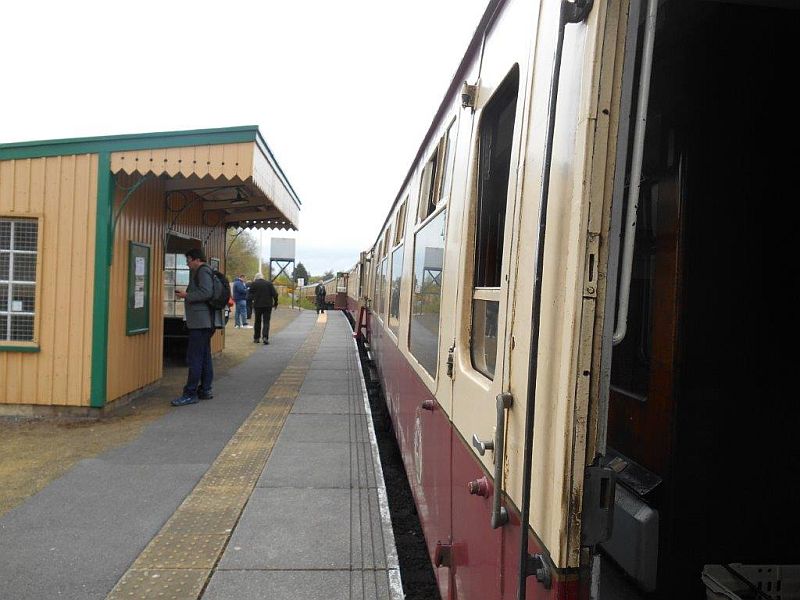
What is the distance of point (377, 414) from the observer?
8664mm

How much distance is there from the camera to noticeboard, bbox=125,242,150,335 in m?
7.31

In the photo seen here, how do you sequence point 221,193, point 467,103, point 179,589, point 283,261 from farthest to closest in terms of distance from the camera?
point 283,261
point 221,193
point 179,589
point 467,103

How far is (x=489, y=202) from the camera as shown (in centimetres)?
223

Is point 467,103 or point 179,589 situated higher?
point 467,103

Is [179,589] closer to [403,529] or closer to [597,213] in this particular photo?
[403,529]

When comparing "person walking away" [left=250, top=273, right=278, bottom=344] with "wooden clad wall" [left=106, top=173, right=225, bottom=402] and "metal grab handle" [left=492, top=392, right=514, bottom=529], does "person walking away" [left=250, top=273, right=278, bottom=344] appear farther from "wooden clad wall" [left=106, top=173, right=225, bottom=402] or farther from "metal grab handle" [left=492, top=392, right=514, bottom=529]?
"metal grab handle" [left=492, top=392, right=514, bottom=529]

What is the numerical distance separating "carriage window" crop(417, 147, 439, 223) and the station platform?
201 cm

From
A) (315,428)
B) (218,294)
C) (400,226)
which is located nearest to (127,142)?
(218,294)

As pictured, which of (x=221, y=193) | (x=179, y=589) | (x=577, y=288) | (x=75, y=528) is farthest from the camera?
(x=221, y=193)

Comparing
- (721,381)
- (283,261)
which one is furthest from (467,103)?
(283,261)

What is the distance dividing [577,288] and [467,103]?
4.19 feet

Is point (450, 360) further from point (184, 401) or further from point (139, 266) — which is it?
point (139, 266)

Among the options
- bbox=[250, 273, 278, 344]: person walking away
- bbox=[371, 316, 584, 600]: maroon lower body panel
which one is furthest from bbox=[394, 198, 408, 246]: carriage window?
bbox=[250, 273, 278, 344]: person walking away

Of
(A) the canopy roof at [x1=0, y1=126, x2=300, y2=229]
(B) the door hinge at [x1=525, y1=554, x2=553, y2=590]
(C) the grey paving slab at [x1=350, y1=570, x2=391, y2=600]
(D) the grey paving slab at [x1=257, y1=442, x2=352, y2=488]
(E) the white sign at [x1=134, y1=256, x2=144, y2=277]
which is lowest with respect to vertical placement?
(C) the grey paving slab at [x1=350, y1=570, x2=391, y2=600]
